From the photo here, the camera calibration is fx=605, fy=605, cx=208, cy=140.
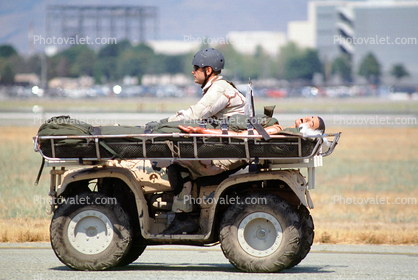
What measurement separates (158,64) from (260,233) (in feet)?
436

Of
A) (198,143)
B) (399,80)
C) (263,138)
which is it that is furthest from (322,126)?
(399,80)

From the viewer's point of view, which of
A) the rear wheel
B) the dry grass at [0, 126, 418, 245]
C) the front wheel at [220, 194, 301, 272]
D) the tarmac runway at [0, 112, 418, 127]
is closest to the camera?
the front wheel at [220, 194, 301, 272]

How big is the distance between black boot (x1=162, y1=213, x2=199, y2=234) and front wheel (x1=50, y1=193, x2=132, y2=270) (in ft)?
1.46

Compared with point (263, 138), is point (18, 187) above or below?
below

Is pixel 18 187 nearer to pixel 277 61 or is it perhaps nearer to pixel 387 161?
pixel 387 161

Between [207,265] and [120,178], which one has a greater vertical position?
[120,178]

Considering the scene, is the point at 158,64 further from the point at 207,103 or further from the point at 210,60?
the point at 207,103

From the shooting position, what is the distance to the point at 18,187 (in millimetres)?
15289

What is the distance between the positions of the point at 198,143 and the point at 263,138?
664 mm

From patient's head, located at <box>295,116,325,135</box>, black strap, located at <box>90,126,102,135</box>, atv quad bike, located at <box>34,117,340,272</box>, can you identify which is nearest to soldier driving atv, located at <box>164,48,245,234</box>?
atv quad bike, located at <box>34,117,340,272</box>

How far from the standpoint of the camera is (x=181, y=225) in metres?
6.59

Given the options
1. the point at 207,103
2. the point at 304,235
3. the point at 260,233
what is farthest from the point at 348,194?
the point at 207,103

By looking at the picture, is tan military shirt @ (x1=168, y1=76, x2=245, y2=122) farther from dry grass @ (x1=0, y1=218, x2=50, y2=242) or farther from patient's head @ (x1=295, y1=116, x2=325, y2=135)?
dry grass @ (x1=0, y1=218, x2=50, y2=242)

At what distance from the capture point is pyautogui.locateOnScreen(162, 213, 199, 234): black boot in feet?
21.5
